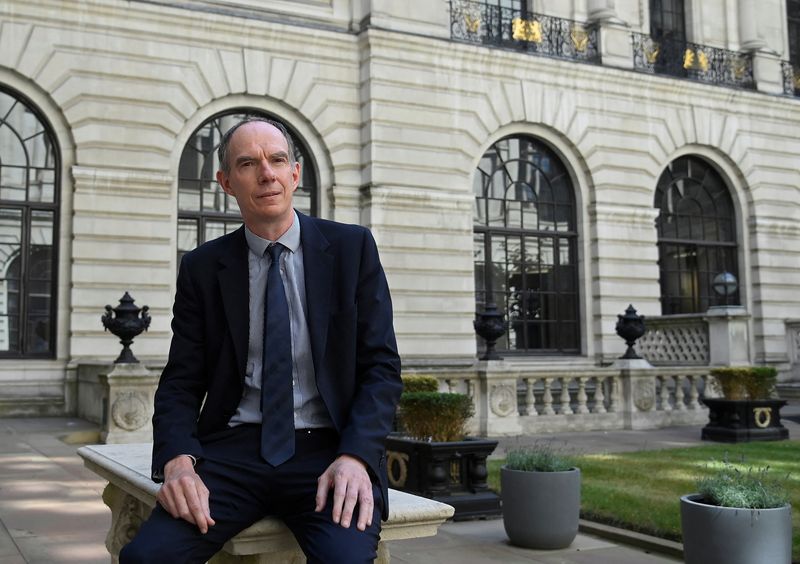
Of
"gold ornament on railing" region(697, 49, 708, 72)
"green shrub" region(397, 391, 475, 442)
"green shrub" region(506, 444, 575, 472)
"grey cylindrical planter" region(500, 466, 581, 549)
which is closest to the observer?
"grey cylindrical planter" region(500, 466, 581, 549)

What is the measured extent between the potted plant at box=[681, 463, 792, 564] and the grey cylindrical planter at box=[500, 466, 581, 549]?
53.5 inches

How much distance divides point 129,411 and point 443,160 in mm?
10819

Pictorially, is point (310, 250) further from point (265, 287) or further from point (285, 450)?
point (285, 450)

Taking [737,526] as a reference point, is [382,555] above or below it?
above

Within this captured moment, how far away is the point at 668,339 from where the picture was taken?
21562 mm

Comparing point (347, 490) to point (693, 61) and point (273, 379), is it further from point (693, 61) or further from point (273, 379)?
point (693, 61)

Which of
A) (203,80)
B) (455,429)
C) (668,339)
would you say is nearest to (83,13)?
(203,80)

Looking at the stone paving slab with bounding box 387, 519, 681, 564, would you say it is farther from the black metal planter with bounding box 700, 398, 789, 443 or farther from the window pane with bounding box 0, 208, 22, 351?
the window pane with bounding box 0, 208, 22, 351

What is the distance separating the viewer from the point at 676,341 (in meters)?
21.2

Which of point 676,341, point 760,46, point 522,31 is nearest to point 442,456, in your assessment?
point 676,341

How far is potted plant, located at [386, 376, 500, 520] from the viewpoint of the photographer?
27.6 ft

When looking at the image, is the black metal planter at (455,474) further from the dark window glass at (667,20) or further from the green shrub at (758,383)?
the dark window glass at (667,20)

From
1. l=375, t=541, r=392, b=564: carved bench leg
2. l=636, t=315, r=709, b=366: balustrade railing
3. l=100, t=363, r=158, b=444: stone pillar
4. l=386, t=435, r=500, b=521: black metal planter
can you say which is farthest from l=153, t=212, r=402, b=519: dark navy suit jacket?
l=636, t=315, r=709, b=366: balustrade railing

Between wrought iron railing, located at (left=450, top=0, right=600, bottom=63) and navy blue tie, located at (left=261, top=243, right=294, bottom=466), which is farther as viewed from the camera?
wrought iron railing, located at (left=450, top=0, right=600, bottom=63)
